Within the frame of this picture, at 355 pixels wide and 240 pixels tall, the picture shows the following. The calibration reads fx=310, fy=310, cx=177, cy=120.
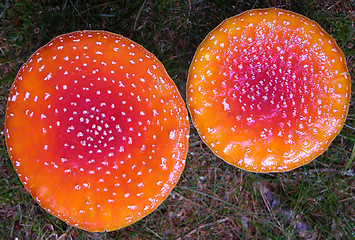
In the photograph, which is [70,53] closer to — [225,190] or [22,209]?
[22,209]

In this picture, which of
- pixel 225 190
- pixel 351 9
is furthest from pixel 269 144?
pixel 351 9

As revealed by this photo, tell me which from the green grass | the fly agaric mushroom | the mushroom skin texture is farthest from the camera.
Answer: the green grass

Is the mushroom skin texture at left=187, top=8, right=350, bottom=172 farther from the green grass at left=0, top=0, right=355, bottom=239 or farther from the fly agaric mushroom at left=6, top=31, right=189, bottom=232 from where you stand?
the green grass at left=0, top=0, right=355, bottom=239

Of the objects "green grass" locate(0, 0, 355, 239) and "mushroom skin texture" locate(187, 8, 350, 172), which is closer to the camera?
"mushroom skin texture" locate(187, 8, 350, 172)

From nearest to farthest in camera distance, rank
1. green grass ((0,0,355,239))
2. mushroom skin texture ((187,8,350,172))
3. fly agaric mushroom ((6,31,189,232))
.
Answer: fly agaric mushroom ((6,31,189,232)) → mushroom skin texture ((187,8,350,172)) → green grass ((0,0,355,239))

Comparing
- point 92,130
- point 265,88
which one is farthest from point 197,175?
point 92,130

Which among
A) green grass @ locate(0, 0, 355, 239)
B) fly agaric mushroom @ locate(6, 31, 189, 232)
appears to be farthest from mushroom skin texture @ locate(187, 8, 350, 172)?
green grass @ locate(0, 0, 355, 239)

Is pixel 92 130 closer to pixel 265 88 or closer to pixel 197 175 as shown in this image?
pixel 265 88
